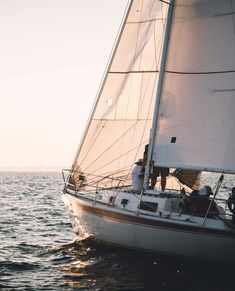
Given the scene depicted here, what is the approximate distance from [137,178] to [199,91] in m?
3.17

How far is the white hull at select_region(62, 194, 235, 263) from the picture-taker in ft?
36.3

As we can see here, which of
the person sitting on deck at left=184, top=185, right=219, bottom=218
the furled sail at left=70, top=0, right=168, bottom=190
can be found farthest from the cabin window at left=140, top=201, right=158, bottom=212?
the furled sail at left=70, top=0, right=168, bottom=190

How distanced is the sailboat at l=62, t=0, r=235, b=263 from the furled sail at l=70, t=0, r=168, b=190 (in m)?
0.03

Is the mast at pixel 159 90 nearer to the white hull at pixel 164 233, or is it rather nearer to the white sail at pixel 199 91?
the white sail at pixel 199 91

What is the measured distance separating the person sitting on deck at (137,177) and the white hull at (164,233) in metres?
1.15

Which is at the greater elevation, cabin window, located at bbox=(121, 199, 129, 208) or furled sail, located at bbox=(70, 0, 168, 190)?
furled sail, located at bbox=(70, 0, 168, 190)

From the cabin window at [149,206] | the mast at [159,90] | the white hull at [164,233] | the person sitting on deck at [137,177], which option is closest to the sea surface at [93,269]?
the white hull at [164,233]

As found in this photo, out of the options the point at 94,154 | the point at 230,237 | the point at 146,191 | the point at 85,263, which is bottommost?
the point at 85,263

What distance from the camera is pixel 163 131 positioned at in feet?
43.2

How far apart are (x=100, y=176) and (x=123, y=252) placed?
8.52 feet

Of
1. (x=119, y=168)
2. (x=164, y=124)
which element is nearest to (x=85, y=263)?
(x=119, y=168)

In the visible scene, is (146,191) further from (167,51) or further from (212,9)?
(212,9)

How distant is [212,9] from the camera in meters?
13.0

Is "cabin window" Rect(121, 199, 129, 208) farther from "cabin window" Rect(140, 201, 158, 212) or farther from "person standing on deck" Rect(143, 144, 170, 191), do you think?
"person standing on deck" Rect(143, 144, 170, 191)
